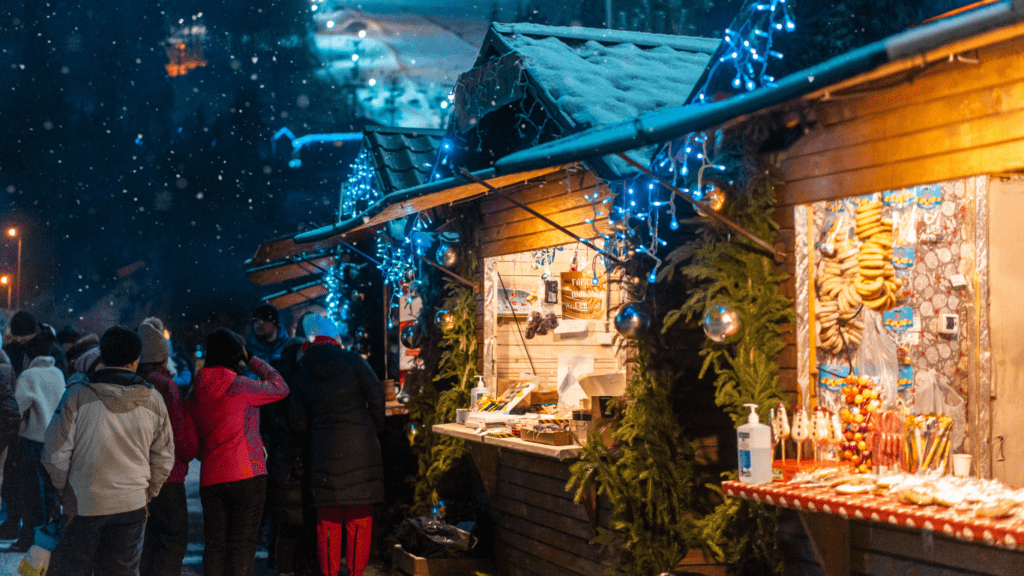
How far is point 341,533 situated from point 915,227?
5.12 meters

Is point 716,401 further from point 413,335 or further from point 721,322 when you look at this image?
point 413,335

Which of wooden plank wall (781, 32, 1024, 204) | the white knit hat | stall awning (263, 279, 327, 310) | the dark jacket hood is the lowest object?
the dark jacket hood

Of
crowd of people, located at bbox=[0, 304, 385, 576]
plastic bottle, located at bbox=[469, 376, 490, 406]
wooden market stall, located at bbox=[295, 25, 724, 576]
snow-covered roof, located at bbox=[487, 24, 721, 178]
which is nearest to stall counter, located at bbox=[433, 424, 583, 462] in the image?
wooden market stall, located at bbox=[295, 25, 724, 576]

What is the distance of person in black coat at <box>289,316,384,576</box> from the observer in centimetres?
720

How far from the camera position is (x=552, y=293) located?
8227 millimetres

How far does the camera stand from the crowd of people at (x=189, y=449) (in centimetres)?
529

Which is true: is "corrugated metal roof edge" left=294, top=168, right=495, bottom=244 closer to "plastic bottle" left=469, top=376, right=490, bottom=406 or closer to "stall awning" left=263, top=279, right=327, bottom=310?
"plastic bottle" left=469, top=376, right=490, bottom=406

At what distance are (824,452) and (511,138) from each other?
3.97 metres

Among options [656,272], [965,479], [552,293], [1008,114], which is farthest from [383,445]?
[1008,114]

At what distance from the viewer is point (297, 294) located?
16.4 metres

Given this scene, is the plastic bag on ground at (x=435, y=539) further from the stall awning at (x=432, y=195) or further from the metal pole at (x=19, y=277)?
the metal pole at (x=19, y=277)

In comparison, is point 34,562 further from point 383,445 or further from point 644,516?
point 644,516

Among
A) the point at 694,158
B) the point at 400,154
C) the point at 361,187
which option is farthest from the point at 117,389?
the point at 361,187

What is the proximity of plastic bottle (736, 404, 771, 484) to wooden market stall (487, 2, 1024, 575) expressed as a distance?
0.10 meters
